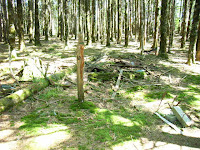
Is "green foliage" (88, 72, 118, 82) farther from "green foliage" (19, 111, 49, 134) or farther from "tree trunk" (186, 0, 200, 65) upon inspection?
"tree trunk" (186, 0, 200, 65)

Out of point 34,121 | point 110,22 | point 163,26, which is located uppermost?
point 110,22

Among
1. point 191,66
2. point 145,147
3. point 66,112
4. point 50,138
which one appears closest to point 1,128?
point 50,138

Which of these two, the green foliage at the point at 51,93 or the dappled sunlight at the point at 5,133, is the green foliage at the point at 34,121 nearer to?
the dappled sunlight at the point at 5,133

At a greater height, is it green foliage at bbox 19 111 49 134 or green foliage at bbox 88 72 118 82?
green foliage at bbox 88 72 118 82

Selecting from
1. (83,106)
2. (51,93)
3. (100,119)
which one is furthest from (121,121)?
(51,93)

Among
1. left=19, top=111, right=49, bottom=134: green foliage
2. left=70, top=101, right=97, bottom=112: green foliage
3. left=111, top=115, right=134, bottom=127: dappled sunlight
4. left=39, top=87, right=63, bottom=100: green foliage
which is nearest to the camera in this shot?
A: left=19, top=111, right=49, bottom=134: green foliage

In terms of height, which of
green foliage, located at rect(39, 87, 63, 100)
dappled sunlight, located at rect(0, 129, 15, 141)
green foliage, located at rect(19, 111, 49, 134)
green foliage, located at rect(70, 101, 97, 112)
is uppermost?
green foliage, located at rect(39, 87, 63, 100)

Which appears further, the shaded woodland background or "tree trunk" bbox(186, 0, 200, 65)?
the shaded woodland background

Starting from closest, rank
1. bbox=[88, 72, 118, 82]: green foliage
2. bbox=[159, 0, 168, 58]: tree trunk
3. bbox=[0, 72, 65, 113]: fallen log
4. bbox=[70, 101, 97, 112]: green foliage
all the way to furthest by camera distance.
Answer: bbox=[0, 72, 65, 113]: fallen log, bbox=[70, 101, 97, 112]: green foliage, bbox=[88, 72, 118, 82]: green foliage, bbox=[159, 0, 168, 58]: tree trunk

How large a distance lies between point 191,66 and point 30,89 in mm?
9672

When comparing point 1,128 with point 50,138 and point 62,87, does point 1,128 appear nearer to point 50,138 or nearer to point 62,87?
point 50,138

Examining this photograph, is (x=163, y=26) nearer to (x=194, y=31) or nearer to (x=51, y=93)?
(x=194, y=31)

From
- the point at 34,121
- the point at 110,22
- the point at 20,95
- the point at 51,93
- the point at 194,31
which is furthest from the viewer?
the point at 110,22

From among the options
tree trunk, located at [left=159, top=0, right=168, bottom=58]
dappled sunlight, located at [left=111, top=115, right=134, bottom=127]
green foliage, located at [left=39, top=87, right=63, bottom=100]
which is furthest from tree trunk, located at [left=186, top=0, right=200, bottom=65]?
green foliage, located at [left=39, top=87, right=63, bottom=100]
